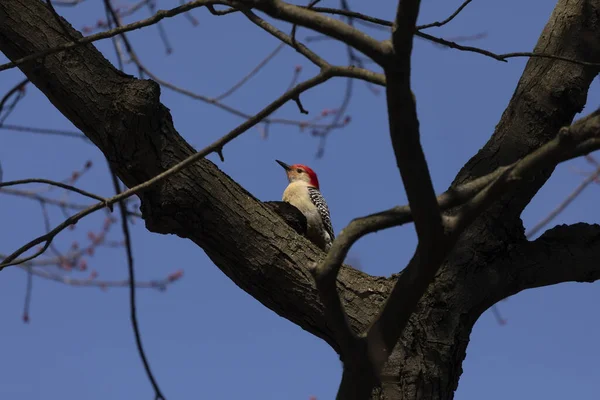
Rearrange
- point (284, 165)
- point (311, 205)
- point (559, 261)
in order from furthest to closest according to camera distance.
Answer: point (284, 165)
point (311, 205)
point (559, 261)

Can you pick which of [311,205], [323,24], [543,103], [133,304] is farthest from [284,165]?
[323,24]

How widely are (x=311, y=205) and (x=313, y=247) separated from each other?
8.78 ft

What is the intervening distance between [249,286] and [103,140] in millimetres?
886

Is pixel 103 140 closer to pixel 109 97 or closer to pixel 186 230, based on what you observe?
pixel 109 97

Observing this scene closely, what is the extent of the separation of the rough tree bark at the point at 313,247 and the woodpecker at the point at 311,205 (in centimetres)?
200

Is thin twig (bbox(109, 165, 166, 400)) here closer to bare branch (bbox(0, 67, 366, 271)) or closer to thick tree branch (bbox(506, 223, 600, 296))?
bare branch (bbox(0, 67, 366, 271))

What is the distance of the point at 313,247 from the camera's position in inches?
142

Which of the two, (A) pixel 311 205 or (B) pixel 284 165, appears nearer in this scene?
(A) pixel 311 205

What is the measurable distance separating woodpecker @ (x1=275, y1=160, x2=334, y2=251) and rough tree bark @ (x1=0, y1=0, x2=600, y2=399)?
200 centimetres

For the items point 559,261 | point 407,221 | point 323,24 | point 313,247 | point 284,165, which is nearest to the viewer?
point 323,24

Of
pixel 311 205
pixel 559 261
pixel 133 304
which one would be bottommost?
pixel 133 304

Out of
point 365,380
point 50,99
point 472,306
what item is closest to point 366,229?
point 365,380

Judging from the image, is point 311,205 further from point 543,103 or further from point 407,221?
point 407,221

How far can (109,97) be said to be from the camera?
10.9 feet
